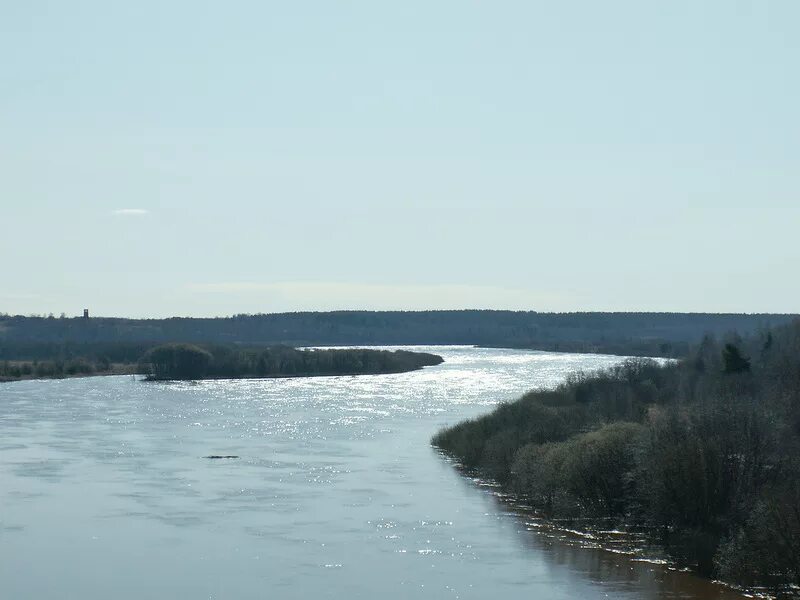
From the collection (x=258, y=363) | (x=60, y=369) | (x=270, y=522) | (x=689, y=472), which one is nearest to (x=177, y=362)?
(x=258, y=363)

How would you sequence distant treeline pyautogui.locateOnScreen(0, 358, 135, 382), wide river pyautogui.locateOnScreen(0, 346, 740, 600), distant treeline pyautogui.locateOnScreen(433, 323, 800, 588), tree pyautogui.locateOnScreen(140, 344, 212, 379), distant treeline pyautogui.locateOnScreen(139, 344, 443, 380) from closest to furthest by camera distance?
1. distant treeline pyautogui.locateOnScreen(433, 323, 800, 588)
2. wide river pyautogui.locateOnScreen(0, 346, 740, 600)
3. distant treeline pyautogui.locateOnScreen(0, 358, 135, 382)
4. tree pyautogui.locateOnScreen(140, 344, 212, 379)
5. distant treeline pyautogui.locateOnScreen(139, 344, 443, 380)

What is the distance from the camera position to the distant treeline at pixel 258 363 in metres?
85.1

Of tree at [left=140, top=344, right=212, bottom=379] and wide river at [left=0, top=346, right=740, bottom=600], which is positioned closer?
wide river at [left=0, top=346, right=740, bottom=600]

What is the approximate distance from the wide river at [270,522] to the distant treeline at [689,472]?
94 cm

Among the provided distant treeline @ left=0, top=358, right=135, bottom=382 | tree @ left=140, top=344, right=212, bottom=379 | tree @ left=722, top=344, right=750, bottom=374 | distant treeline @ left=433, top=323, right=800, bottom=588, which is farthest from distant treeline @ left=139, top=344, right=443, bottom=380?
distant treeline @ left=433, top=323, right=800, bottom=588

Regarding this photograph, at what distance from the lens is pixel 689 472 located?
2095 cm

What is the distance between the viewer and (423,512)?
26.2 m

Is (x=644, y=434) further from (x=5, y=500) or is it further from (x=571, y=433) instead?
(x=5, y=500)

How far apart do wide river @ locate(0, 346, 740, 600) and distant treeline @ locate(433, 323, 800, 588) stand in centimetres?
94

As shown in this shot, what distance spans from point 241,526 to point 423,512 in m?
4.37

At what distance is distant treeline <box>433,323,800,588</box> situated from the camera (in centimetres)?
1795

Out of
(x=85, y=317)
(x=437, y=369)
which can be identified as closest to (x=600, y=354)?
(x=437, y=369)

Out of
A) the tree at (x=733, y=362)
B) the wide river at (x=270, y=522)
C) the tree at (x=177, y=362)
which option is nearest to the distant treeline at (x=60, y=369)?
the tree at (x=177, y=362)

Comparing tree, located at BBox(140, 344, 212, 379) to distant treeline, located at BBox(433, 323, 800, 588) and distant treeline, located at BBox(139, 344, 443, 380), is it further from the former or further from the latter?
distant treeline, located at BBox(433, 323, 800, 588)
